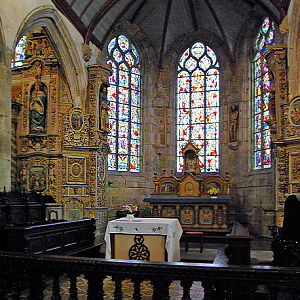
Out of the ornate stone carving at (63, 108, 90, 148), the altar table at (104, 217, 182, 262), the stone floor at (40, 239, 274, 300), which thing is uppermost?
the ornate stone carving at (63, 108, 90, 148)

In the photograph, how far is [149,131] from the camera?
1781cm

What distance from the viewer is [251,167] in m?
16.2

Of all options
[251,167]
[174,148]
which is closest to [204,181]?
[251,167]

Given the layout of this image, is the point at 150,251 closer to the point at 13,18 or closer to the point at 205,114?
the point at 13,18

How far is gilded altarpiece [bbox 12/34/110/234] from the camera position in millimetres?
13758

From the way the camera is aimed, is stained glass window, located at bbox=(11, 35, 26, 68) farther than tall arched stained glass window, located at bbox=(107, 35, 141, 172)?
No

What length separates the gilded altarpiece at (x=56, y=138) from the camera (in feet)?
45.1

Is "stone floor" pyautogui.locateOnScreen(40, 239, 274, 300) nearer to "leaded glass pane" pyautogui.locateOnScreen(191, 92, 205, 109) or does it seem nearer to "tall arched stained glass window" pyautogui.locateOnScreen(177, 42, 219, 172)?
"tall arched stained glass window" pyautogui.locateOnScreen(177, 42, 219, 172)

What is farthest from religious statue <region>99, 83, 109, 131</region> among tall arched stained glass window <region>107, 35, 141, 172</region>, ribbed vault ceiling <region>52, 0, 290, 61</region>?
ribbed vault ceiling <region>52, 0, 290, 61</region>

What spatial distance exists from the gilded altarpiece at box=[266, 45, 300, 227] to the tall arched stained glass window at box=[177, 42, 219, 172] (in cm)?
522

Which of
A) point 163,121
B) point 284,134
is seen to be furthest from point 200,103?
point 284,134

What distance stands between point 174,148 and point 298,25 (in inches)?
314

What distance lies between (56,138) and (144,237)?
696 centimetres

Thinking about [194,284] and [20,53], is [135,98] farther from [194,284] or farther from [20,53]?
[194,284]
